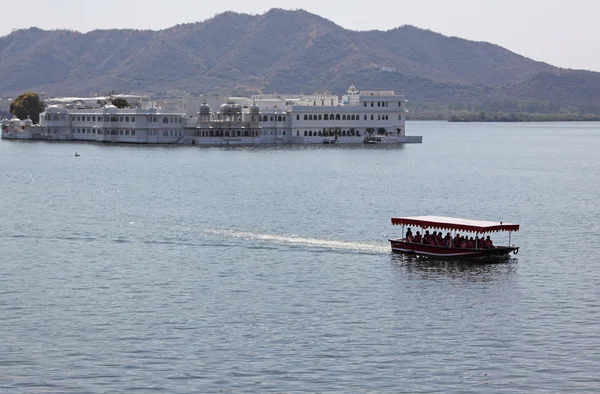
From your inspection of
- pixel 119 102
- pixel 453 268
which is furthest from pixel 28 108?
pixel 453 268

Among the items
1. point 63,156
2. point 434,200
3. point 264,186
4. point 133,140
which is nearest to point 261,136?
point 133,140

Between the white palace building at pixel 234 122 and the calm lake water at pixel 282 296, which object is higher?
the white palace building at pixel 234 122

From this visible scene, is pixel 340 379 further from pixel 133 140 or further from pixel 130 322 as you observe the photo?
pixel 133 140

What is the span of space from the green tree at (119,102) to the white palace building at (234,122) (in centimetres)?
160

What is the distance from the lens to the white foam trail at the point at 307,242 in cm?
5544

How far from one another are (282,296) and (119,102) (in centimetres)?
13992

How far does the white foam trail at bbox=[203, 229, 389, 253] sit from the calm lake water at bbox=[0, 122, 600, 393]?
6.3 inches

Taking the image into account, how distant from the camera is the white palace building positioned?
527 feet

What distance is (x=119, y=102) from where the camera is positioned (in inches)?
7047

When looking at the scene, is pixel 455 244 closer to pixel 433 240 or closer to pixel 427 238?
pixel 433 240

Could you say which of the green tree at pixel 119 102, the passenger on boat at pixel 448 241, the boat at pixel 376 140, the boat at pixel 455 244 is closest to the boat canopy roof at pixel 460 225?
the boat at pixel 455 244

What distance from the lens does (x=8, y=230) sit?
61.2 m

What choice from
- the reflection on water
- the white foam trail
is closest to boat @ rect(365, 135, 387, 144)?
the white foam trail

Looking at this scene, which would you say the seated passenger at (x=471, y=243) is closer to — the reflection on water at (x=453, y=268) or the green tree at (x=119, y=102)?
the reflection on water at (x=453, y=268)
